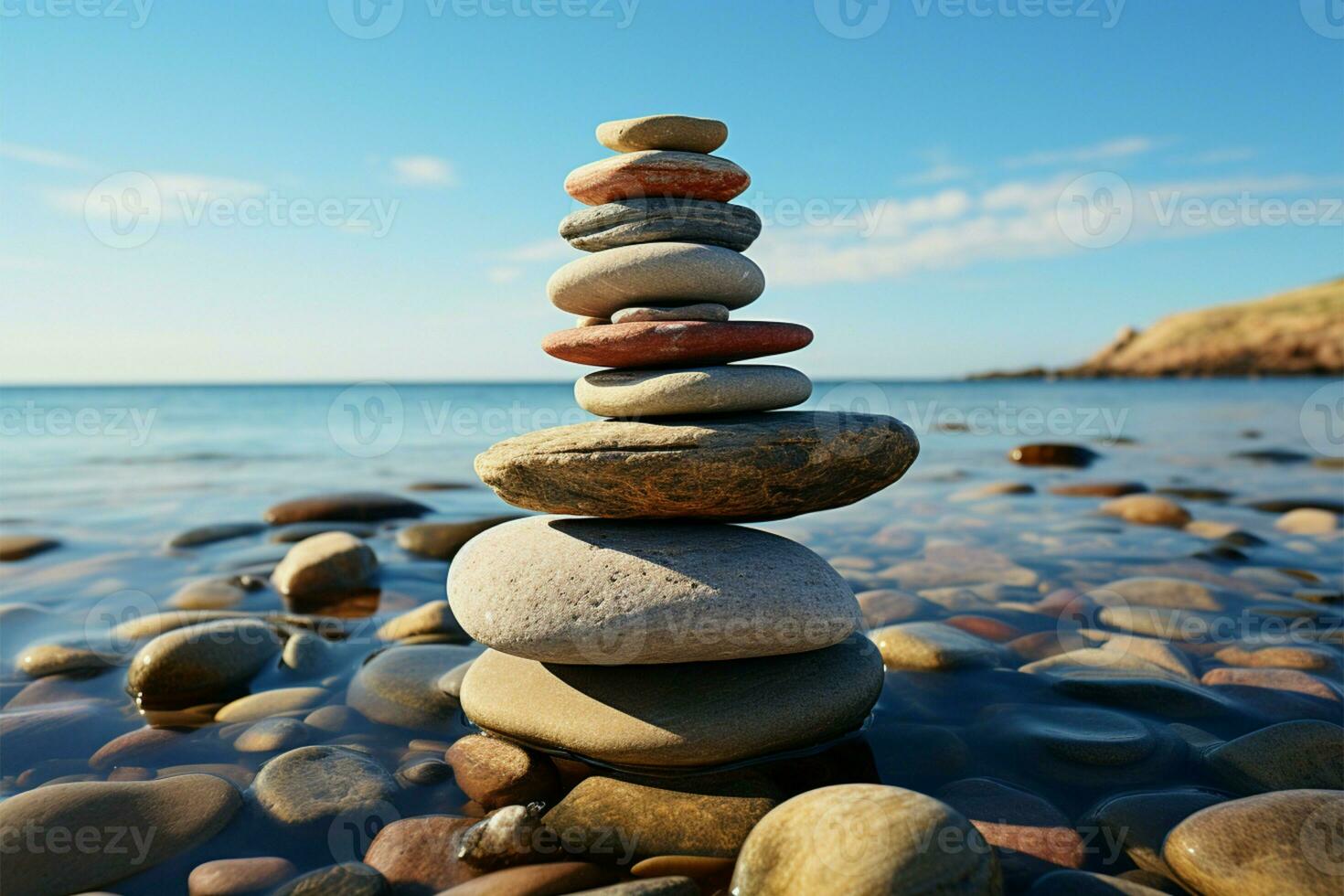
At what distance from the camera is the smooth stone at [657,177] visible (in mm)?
3820

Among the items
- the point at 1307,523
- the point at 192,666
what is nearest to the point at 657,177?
the point at 192,666

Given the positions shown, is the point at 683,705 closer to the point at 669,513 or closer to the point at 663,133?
the point at 669,513

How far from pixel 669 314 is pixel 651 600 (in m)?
1.34

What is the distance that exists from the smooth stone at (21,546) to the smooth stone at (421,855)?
693cm

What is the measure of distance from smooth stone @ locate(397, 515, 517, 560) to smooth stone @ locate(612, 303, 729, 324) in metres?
4.26

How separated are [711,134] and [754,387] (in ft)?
4.36

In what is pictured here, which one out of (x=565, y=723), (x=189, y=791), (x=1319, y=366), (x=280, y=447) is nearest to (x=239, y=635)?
(x=189, y=791)

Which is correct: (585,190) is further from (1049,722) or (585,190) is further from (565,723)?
(1049,722)

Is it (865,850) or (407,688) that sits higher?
(865,850)

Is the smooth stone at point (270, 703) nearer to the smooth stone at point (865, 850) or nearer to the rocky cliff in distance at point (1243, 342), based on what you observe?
the smooth stone at point (865, 850)

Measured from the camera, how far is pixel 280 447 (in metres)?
21.2

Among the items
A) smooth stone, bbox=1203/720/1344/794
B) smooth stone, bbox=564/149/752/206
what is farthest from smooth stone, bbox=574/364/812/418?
smooth stone, bbox=1203/720/1344/794

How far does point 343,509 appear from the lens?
9523mm

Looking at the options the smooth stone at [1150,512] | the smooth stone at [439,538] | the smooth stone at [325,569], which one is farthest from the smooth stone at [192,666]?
the smooth stone at [1150,512]
